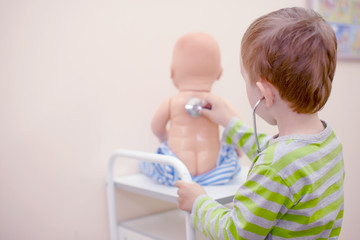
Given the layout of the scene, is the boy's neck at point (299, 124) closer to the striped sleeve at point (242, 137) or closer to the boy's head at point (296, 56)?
the boy's head at point (296, 56)

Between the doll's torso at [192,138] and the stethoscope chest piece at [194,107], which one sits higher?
the stethoscope chest piece at [194,107]

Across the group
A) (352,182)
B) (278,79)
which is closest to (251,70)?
(278,79)

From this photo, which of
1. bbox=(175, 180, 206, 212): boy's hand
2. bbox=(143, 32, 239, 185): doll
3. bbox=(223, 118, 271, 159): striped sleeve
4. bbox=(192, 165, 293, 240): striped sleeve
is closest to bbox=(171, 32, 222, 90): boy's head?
bbox=(143, 32, 239, 185): doll

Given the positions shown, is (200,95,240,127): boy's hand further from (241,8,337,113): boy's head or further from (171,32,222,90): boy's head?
(241,8,337,113): boy's head

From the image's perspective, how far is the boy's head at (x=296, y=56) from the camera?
625 mm

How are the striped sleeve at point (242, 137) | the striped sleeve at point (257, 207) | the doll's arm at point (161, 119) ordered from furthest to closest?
the doll's arm at point (161, 119) < the striped sleeve at point (242, 137) < the striped sleeve at point (257, 207)

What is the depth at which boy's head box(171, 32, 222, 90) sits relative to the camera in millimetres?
1041

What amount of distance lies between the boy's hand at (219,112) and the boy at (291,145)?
334 millimetres

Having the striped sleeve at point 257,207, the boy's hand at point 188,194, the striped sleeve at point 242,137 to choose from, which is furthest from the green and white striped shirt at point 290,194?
the striped sleeve at point 242,137

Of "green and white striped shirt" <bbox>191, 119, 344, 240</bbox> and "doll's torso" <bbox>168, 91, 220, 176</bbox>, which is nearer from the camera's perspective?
"green and white striped shirt" <bbox>191, 119, 344, 240</bbox>

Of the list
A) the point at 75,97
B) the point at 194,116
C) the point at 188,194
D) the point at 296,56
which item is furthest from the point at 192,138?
the point at 296,56

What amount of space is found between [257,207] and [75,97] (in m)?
0.70

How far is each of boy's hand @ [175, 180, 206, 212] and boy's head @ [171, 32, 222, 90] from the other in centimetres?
33

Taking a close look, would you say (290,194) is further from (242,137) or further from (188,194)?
(242,137)
